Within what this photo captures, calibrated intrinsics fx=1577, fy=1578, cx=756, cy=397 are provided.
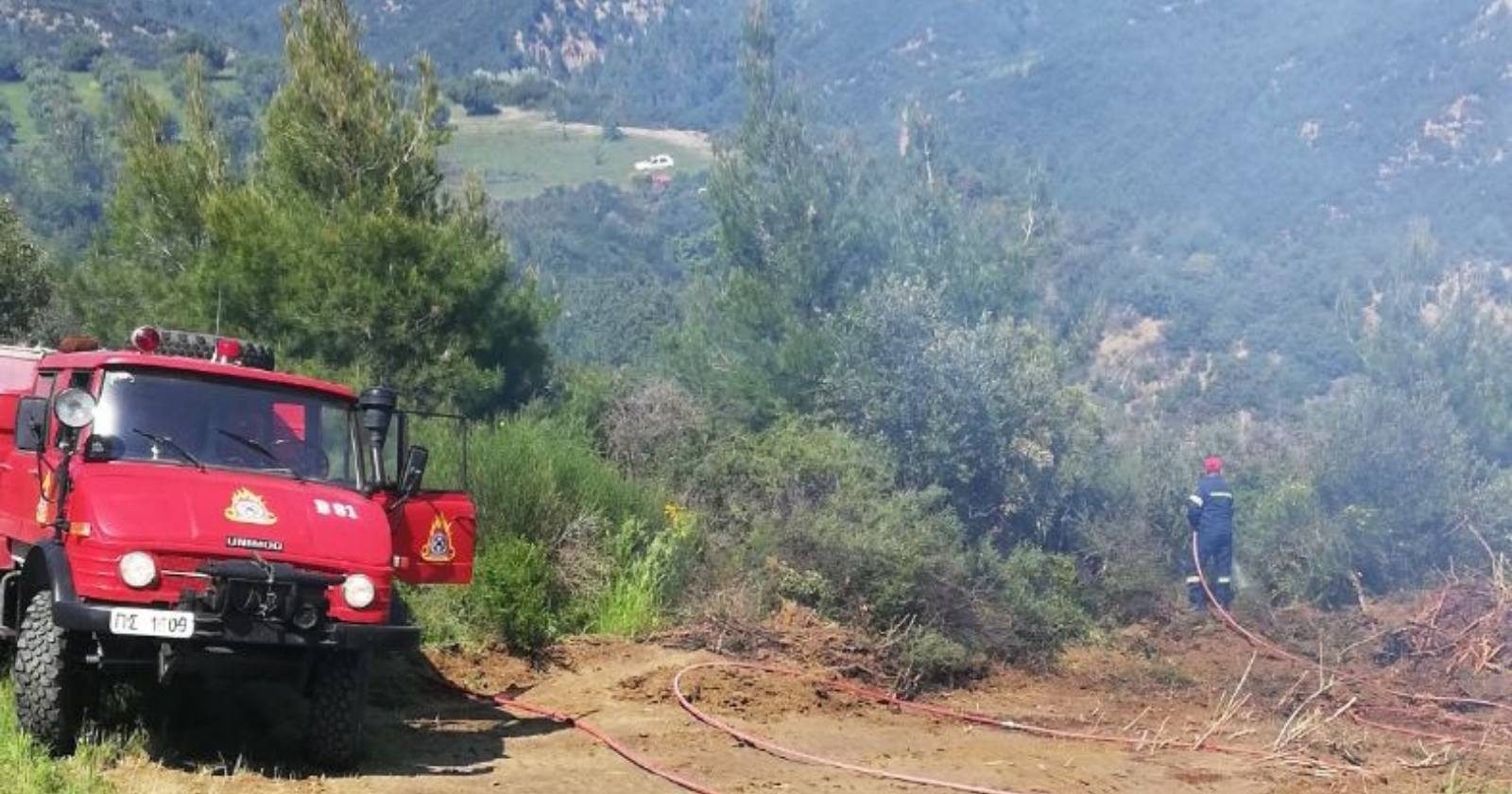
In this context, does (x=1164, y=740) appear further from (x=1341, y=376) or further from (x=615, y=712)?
(x=1341, y=376)

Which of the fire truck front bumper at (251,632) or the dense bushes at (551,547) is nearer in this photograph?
the fire truck front bumper at (251,632)

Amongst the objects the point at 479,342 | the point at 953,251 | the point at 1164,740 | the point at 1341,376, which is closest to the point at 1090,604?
the point at 1164,740

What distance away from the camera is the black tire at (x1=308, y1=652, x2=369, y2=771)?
856 cm

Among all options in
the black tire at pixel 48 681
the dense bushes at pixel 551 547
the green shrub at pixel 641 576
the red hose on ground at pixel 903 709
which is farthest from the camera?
the green shrub at pixel 641 576

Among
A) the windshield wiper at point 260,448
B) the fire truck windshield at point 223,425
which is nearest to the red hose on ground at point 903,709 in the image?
the fire truck windshield at point 223,425

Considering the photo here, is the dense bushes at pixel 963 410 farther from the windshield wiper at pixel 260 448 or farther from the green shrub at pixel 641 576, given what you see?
the windshield wiper at pixel 260 448

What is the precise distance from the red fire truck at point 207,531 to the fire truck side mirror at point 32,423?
1cm

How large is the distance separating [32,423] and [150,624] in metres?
1.84

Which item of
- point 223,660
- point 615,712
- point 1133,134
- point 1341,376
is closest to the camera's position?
point 223,660

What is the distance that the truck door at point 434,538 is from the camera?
31.1 feet

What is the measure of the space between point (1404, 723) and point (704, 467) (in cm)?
790

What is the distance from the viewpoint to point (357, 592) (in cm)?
833

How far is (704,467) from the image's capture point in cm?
1817

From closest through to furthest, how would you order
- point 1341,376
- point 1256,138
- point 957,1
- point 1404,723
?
point 1404,723
point 1341,376
point 1256,138
point 957,1
